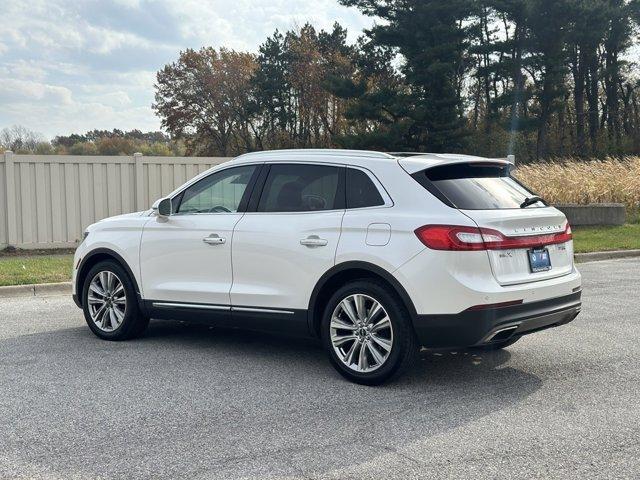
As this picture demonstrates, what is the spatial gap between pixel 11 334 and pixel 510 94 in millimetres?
39016

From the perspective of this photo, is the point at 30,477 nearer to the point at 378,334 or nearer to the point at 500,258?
the point at 378,334

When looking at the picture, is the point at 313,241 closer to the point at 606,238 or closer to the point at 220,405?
the point at 220,405

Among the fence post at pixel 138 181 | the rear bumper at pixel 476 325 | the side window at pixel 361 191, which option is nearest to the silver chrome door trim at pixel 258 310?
the side window at pixel 361 191

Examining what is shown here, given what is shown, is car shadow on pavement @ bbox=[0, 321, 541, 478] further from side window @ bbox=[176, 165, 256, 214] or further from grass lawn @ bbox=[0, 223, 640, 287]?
grass lawn @ bbox=[0, 223, 640, 287]

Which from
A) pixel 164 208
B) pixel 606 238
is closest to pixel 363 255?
pixel 164 208

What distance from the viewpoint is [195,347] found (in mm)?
7117

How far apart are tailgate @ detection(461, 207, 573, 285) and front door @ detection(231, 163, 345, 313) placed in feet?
3.81

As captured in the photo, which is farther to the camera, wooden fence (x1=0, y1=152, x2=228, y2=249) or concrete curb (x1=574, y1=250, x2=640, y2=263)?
wooden fence (x1=0, y1=152, x2=228, y2=249)

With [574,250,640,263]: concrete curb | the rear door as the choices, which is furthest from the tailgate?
[574,250,640,263]: concrete curb

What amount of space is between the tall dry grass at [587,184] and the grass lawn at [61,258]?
1676mm

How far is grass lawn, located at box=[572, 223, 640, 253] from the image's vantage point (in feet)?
52.1

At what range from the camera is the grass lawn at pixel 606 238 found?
15892 millimetres

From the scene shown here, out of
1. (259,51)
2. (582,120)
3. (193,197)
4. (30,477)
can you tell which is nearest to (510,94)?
(582,120)

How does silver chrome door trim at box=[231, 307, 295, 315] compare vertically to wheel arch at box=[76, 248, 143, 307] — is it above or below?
below
